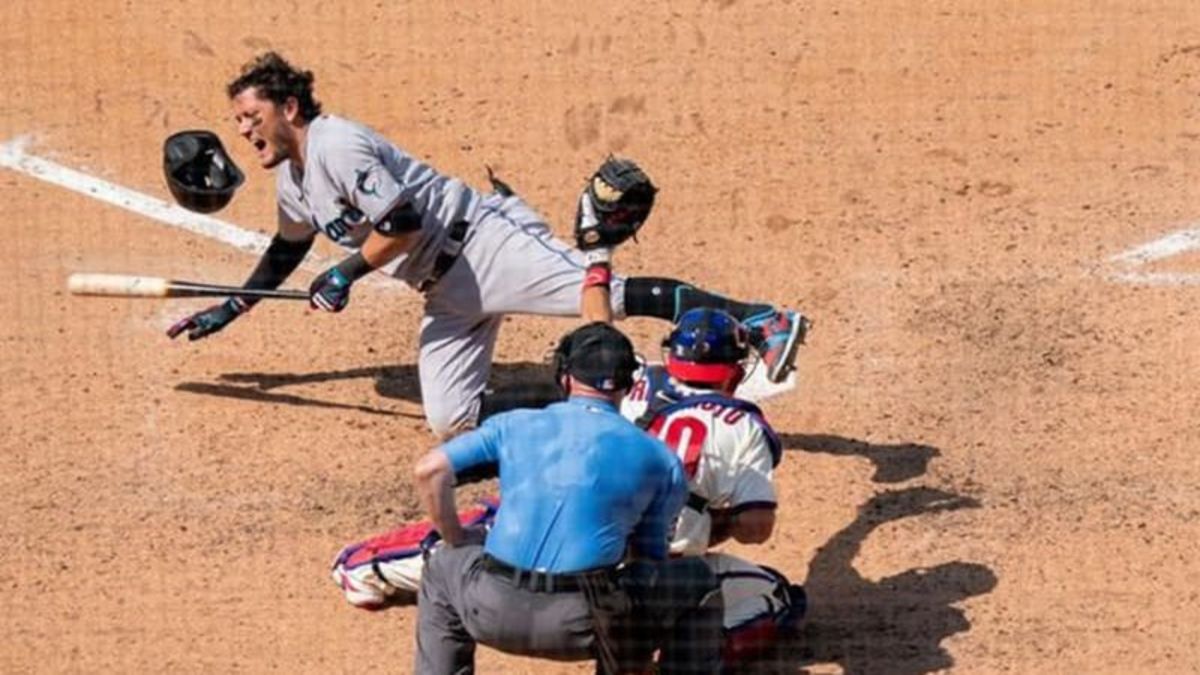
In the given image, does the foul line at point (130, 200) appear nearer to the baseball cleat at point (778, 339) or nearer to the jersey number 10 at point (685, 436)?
the baseball cleat at point (778, 339)

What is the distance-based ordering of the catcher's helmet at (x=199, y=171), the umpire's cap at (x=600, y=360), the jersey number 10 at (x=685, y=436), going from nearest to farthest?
the umpire's cap at (x=600, y=360) < the jersey number 10 at (x=685, y=436) < the catcher's helmet at (x=199, y=171)

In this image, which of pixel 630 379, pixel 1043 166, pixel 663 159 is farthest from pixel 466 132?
pixel 630 379

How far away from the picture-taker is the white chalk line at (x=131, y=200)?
9922mm

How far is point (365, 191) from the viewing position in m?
8.05

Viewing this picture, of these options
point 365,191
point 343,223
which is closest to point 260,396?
point 343,223

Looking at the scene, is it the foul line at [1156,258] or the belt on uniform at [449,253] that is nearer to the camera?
the belt on uniform at [449,253]

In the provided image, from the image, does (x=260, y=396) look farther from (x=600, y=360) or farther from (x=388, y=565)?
(x=600, y=360)

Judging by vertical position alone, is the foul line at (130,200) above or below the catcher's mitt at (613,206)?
below

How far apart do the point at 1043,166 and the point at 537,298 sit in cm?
273

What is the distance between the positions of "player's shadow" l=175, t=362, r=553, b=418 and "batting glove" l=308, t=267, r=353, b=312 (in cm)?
77

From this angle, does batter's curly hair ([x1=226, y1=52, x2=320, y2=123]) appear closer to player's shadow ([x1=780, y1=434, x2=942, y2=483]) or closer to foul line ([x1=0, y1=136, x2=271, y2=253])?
foul line ([x1=0, y1=136, x2=271, y2=253])

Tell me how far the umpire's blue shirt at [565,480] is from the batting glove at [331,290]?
1916 millimetres

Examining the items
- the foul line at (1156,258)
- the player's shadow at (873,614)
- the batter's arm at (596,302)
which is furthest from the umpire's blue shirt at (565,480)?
the foul line at (1156,258)

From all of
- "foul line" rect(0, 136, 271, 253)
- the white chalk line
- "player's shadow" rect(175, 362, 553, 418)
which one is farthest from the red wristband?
"foul line" rect(0, 136, 271, 253)
